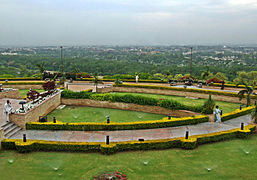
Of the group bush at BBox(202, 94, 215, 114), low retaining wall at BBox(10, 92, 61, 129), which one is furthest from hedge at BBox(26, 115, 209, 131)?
bush at BBox(202, 94, 215, 114)

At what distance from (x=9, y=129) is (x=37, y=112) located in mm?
2419

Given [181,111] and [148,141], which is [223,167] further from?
[181,111]

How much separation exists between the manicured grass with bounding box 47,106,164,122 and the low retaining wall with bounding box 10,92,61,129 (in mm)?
529

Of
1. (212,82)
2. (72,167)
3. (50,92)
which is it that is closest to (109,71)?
(212,82)

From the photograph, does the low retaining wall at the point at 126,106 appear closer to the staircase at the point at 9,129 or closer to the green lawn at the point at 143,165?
the green lawn at the point at 143,165

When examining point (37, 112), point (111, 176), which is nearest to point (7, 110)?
point (37, 112)

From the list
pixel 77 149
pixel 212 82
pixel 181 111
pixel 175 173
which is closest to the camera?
pixel 175 173

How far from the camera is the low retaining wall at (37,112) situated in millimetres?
13414

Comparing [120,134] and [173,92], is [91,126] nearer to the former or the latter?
[120,134]

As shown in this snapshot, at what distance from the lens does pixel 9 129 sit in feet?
42.1

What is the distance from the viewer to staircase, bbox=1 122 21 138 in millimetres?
Result: 12421

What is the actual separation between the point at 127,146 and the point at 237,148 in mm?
5477

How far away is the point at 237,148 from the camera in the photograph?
11.7 meters

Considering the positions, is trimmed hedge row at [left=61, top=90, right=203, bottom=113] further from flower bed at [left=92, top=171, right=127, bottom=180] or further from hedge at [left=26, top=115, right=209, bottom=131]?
flower bed at [left=92, top=171, right=127, bottom=180]
